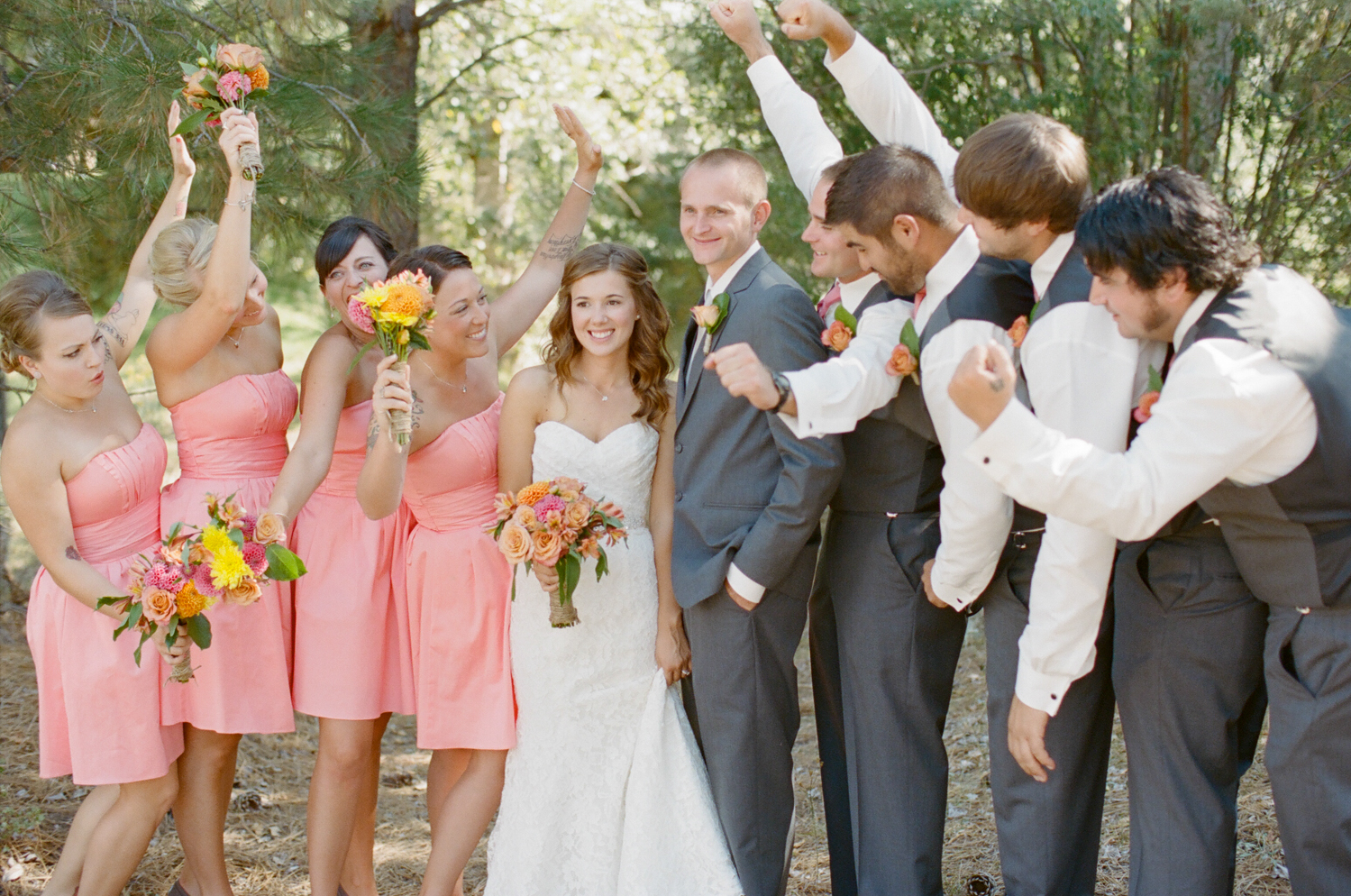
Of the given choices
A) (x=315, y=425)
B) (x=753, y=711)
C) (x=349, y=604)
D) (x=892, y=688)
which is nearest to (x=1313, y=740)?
(x=892, y=688)

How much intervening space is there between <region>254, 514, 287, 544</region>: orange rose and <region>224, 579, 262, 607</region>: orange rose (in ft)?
0.38

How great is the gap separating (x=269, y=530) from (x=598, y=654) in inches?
41.0

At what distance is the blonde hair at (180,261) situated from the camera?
3.58m

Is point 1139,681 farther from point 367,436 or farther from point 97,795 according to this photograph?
point 97,795

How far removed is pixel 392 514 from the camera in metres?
3.73

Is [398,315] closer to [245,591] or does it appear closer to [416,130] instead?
[245,591]

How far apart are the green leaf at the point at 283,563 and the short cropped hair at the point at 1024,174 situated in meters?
2.00

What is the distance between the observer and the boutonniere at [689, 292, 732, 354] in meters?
3.09

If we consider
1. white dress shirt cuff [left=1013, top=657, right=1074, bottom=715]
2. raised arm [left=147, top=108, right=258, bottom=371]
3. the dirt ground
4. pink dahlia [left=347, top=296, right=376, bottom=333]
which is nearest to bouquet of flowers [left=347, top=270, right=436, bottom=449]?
pink dahlia [left=347, top=296, right=376, bottom=333]

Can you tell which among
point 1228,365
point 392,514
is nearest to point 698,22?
point 392,514

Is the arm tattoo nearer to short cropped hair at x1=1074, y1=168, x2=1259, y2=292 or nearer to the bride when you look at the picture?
the bride

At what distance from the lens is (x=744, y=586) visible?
314 cm

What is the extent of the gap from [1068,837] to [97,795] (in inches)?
111

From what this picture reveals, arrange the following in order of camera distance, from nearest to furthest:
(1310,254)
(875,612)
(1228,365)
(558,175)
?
1. (1228,365)
2. (875,612)
3. (1310,254)
4. (558,175)
